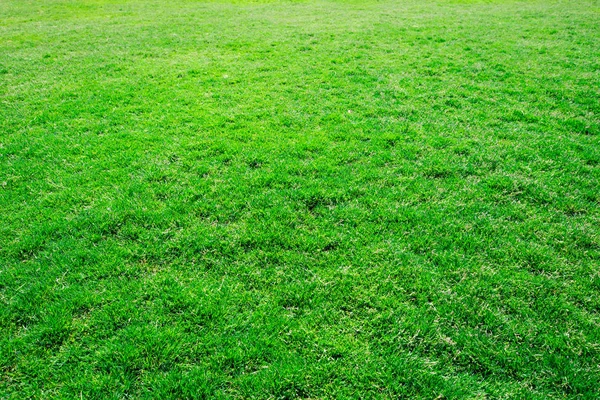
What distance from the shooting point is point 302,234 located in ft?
18.2

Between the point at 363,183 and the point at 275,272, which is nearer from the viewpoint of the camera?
the point at 275,272

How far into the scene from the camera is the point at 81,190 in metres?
6.59

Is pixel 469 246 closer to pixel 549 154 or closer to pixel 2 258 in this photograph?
pixel 549 154

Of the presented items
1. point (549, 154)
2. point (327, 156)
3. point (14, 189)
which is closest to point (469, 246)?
point (327, 156)

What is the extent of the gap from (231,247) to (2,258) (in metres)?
3.41

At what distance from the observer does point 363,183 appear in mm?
6766

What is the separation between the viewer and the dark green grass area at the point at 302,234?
3.81 m

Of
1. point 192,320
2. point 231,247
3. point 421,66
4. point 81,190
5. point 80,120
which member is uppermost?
point 421,66

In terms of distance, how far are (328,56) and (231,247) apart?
11839 mm

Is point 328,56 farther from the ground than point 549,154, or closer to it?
farther from the ground

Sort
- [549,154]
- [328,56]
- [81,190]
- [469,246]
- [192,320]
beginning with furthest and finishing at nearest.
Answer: [328,56], [549,154], [81,190], [469,246], [192,320]

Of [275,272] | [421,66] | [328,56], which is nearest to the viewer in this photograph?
[275,272]

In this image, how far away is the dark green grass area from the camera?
3.81m

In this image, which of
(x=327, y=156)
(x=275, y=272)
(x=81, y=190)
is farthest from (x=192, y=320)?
(x=327, y=156)
